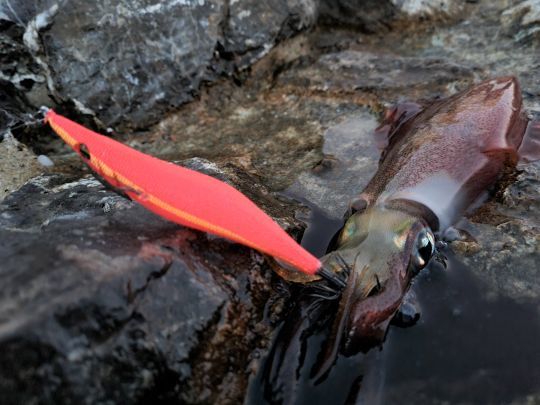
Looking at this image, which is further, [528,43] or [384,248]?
[528,43]

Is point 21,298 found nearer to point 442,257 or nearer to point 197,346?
point 197,346

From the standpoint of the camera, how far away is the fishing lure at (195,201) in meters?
2.57

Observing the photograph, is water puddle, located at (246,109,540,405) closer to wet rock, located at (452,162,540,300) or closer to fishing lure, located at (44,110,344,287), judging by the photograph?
wet rock, located at (452,162,540,300)

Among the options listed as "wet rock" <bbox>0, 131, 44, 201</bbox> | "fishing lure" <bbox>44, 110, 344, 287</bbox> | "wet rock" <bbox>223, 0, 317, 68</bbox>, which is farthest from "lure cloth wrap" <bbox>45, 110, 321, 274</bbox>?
"wet rock" <bbox>223, 0, 317, 68</bbox>

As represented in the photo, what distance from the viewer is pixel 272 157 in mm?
4359

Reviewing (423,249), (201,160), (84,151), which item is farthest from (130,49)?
(423,249)

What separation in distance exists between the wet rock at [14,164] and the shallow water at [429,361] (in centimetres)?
251

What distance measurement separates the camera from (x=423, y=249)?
3.05m

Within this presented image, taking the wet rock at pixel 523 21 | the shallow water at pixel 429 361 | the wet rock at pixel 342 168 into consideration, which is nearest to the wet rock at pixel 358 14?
the wet rock at pixel 523 21

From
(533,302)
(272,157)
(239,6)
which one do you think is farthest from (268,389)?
(239,6)

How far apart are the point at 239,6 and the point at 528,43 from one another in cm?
280

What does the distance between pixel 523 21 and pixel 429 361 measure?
4204 mm

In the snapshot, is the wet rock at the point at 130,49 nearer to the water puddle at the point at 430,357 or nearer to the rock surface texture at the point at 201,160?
the rock surface texture at the point at 201,160

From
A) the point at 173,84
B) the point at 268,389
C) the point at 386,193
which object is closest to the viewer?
the point at 268,389
